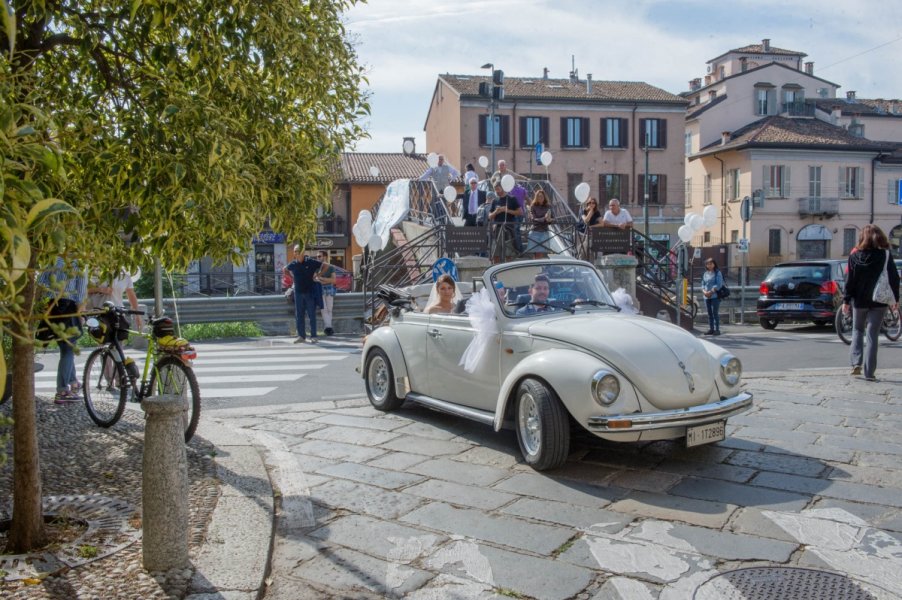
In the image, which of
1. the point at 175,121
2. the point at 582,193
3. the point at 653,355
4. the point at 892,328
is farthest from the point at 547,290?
the point at 582,193

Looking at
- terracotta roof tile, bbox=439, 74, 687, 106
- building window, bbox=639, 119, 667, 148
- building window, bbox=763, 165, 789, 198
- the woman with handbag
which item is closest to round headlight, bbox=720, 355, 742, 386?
the woman with handbag

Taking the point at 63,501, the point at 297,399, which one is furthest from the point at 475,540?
the point at 297,399

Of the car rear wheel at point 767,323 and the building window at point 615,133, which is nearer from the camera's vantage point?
the car rear wheel at point 767,323

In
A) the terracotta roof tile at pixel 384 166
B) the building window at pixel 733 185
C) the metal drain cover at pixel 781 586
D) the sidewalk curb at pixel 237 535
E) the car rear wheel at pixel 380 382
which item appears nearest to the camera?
the metal drain cover at pixel 781 586

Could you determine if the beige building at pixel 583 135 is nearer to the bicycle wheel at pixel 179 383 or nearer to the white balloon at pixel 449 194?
the white balloon at pixel 449 194

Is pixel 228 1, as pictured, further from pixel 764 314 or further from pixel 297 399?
pixel 764 314

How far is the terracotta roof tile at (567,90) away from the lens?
49.5 meters

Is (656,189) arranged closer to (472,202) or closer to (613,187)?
(613,187)

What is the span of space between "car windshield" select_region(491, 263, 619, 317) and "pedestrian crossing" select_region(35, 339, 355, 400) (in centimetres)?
404

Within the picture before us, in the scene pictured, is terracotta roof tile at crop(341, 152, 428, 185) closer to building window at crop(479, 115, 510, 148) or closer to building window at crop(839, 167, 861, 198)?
building window at crop(479, 115, 510, 148)

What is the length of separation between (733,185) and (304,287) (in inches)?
1722

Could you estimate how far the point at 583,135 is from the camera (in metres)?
50.9

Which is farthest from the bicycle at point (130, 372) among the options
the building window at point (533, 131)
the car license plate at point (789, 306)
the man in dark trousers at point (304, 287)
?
the building window at point (533, 131)

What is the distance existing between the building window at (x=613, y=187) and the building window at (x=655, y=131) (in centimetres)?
267
